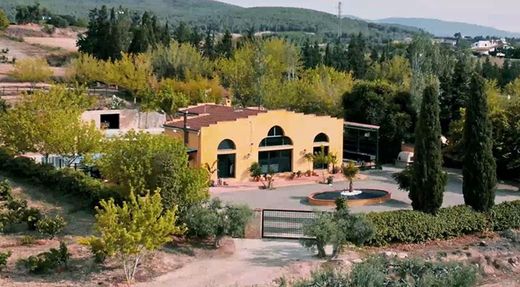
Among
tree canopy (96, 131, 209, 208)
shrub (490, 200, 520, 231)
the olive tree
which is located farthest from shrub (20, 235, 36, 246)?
shrub (490, 200, 520, 231)

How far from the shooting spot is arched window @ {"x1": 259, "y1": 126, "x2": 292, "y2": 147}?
4041 cm

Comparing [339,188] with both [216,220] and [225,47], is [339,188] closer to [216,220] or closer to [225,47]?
[216,220]

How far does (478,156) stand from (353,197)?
730 centimetres

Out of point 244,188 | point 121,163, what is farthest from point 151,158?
point 244,188

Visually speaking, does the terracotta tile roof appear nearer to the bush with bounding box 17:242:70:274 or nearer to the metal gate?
the metal gate

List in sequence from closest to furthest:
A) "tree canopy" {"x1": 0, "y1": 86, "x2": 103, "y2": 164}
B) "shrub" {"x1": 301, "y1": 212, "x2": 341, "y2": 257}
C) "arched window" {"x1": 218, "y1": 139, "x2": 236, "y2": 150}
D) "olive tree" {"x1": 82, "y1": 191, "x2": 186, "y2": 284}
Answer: "olive tree" {"x1": 82, "y1": 191, "x2": 186, "y2": 284}
"shrub" {"x1": 301, "y1": 212, "x2": 341, "y2": 257}
"tree canopy" {"x1": 0, "y1": 86, "x2": 103, "y2": 164}
"arched window" {"x1": 218, "y1": 139, "x2": 236, "y2": 150}

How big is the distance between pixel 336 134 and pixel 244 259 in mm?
20739

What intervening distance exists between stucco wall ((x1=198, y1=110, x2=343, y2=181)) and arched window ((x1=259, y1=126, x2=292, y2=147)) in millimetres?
224

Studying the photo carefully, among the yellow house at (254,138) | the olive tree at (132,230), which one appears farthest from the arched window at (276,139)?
the olive tree at (132,230)

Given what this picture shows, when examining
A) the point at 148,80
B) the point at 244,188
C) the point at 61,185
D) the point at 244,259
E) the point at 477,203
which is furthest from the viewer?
the point at 148,80

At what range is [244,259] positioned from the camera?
23.3 m

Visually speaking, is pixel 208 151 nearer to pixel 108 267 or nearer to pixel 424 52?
pixel 108 267

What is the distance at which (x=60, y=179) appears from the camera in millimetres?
30594

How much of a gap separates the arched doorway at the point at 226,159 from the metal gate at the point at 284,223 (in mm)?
9983
